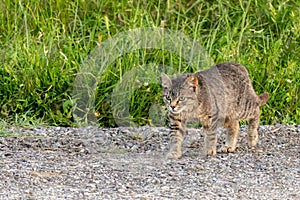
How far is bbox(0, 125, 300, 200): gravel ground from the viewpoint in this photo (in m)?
4.73

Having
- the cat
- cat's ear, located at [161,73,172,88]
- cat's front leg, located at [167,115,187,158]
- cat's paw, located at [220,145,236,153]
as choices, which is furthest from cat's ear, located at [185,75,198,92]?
cat's paw, located at [220,145,236,153]

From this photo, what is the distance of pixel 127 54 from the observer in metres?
7.34

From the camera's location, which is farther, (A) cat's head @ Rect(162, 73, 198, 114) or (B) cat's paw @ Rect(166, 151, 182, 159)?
(B) cat's paw @ Rect(166, 151, 182, 159)

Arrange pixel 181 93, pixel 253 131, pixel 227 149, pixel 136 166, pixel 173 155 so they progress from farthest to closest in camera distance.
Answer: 1. pixel 253 131
2. pixel 227 149
3. pixel 173 155
4. pixel 181 93
5. pixel 136 166

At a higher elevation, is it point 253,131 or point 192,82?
point 192,82

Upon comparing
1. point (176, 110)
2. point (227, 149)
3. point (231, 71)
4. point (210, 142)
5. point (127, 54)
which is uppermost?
point (231, 71)

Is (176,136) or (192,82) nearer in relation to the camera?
(192,82)

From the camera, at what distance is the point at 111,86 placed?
696 cm

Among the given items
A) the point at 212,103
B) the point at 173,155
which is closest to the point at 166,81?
the point at 212,103

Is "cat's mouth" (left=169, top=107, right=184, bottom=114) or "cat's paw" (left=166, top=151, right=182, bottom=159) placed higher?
"cat's mouth" (left=169, top=107, right=184, bottom=114)

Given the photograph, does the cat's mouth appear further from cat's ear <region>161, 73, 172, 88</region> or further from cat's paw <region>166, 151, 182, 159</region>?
cat's paw <region>166, 151, 182, 159</region>

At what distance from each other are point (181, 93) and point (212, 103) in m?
Result: 0.33

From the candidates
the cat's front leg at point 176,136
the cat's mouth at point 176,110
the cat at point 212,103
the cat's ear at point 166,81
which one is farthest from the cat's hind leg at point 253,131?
the cat's ear at point 166,81

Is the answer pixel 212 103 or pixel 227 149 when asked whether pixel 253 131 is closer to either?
pixel 227 149
